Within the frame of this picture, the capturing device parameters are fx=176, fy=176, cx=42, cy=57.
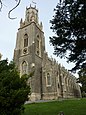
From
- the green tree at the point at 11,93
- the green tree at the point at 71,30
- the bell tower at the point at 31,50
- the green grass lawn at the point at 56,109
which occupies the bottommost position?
the green grass lawn at the point at 56,109

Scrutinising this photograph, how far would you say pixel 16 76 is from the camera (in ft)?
→ 31.2

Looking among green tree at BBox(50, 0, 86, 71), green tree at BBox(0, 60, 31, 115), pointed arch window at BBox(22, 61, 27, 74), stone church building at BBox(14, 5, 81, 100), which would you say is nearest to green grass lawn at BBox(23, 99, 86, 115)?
green tree at BBox(50, 0, 86, 71)

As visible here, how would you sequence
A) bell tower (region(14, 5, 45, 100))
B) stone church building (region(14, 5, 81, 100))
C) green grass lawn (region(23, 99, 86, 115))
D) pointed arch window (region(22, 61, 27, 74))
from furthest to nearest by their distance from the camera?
1. pointed arch window (region(22, 61, 27, 74))
2. bell tower (region(14, 5, 45, 100))
3. stone church building (region(14, 5, 81, 100))
4. green grass lawn (region(23, 99, 86, 115))

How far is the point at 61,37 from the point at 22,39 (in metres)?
37.1

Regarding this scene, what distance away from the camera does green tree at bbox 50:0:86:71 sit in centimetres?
1222

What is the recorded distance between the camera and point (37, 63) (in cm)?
4481

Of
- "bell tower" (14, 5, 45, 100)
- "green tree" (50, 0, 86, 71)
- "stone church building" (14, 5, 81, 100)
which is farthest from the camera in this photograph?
"bell tower" (14, 5, 45, 100)

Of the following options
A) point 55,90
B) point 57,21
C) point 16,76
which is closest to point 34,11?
point 55,90

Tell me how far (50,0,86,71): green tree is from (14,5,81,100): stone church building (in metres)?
26.6

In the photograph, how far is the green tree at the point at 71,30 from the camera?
1222 cm

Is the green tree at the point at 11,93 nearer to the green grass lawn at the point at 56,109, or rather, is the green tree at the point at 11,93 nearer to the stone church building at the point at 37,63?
the green grass lawn at the point at 56,109

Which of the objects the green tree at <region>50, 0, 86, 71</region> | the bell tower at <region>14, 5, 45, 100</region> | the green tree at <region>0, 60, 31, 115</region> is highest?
the bell tower at <region>14, 5, 45, 100</region>

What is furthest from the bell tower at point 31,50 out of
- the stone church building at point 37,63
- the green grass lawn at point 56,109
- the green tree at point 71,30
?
the green tree at point 71,30

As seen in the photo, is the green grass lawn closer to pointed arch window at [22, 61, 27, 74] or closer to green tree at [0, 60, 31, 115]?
green tree at [0, 60, 31, 115]
